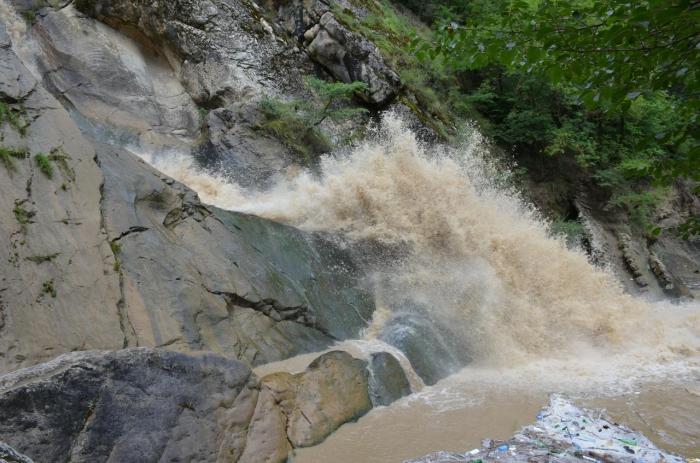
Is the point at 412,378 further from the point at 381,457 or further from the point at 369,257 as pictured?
the point at 369,257

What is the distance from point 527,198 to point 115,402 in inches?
461

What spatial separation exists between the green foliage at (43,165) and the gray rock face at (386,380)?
3.83m

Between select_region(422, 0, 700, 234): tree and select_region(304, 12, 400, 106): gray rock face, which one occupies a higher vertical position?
select_region(422, 0, 700, 234): tree

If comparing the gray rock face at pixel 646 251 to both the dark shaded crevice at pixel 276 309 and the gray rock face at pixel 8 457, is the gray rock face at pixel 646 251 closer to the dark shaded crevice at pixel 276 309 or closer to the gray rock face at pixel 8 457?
the dark shaded crevice at pixel 276 309

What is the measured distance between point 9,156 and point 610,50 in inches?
202

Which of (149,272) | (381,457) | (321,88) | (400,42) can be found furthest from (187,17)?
(381,457)

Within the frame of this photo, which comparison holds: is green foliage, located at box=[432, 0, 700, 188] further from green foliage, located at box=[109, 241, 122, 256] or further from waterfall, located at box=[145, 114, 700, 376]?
waterfall, located at box=[145, 114, 700, 376]

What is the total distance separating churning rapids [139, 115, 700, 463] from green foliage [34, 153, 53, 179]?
314 cm

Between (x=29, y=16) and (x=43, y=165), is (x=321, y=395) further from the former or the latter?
(x=29, y=16)

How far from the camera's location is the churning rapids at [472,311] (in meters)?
4.83

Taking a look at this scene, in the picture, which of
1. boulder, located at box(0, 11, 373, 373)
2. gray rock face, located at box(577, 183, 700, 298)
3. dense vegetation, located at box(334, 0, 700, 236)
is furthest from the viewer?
gray rock face, located at box(577, 183, 700, 298)

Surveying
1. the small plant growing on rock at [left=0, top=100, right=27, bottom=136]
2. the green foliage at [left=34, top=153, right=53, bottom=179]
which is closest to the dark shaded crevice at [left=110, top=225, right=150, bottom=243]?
the green foliage at [left=34, top=153, right=53, bottom=179]

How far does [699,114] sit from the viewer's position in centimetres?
224

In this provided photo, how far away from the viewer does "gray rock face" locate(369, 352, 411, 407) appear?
17.3 feet
